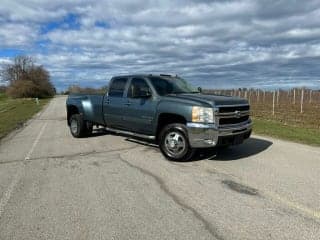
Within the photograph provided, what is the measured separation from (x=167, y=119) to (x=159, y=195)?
3.36 metres

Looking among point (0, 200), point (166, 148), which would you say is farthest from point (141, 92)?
point (0, 200)

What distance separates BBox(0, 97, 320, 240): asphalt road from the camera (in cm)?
485

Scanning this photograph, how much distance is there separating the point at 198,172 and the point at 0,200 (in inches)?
140

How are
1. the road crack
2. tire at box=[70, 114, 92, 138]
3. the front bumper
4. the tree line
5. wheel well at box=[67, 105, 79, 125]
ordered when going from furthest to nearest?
the tree line < wheel well at box=[67, 105, 79, 125] < tire at box=[70, 114, 92, 138] < the front bumper < the road crack

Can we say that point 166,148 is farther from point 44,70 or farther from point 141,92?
point 44,70

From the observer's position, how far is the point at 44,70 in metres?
108

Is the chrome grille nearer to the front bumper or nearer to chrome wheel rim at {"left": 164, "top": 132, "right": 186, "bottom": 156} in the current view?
the front bumper

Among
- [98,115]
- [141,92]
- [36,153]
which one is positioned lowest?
[36,153]

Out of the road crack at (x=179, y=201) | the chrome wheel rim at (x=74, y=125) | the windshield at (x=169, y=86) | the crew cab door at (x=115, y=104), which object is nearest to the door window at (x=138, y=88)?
the windshield at (x=169, y=86)

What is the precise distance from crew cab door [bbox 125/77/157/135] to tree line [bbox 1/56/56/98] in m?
89.0

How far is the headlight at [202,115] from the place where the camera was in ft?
27.7

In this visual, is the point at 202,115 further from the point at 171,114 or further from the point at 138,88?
the point at 138,88

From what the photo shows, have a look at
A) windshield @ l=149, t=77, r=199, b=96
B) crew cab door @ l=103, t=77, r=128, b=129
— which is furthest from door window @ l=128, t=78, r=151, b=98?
crew cab door @ l=103, t=77, r=128, b=129

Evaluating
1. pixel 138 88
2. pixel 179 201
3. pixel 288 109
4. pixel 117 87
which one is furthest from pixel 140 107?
pixel 288 109
